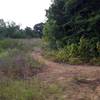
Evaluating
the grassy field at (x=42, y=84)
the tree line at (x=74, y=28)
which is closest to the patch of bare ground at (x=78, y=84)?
the grassy field at (x=42, y=84)

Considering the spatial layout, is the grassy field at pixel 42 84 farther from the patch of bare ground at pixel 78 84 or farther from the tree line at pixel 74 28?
the tree line at pixel 74 28

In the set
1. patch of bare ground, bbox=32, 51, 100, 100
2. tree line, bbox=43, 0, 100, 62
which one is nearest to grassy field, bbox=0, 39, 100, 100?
patch of bare ground, bbox=32, 51, 100, 100

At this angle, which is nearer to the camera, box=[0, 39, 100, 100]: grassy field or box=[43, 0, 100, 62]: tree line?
box=[0, 39, 100, 100]: grassy field

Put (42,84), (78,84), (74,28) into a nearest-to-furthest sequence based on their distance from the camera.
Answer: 1. (42,84)
2. (78,84)
3. (74,28)

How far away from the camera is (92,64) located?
44.4 feet

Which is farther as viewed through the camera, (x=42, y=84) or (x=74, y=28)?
(x=74, y=28)

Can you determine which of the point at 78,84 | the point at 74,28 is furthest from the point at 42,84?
the point at 74,28

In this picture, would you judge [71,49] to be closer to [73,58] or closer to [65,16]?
[73,58]

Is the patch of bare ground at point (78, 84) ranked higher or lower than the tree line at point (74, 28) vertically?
lower

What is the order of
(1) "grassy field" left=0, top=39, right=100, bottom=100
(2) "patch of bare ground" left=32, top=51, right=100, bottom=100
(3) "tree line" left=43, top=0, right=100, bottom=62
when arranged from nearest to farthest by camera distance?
(1) "grassy field" left=0, top=39, right=100, bottom=100, (2) "patch of bare ground" left=32, top=51, right=100, bottom=100, (3) "tree line" left=43, top=0, right=100, bottom=62

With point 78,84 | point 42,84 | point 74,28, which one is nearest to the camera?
point 42,84

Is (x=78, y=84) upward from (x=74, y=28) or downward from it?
downward

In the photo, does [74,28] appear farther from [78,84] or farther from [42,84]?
[42,84]

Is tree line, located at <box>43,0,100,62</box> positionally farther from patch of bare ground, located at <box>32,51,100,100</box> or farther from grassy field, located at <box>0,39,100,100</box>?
patch of bare ground, located at <box>32,51,100,100</box>
